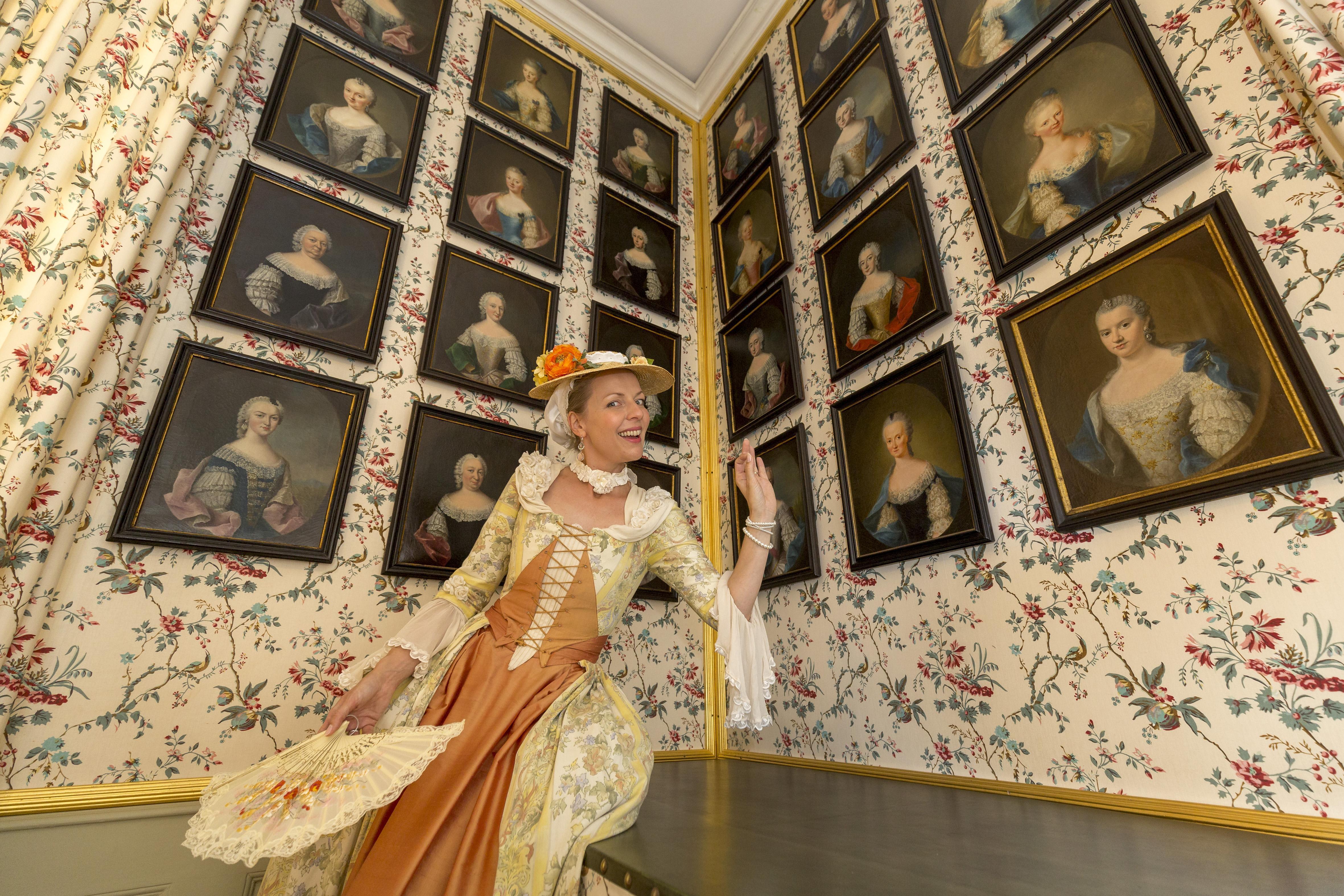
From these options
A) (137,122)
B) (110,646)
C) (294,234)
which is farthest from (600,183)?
(110,646)

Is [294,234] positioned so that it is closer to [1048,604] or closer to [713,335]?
[713,335]

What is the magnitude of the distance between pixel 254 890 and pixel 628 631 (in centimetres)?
154

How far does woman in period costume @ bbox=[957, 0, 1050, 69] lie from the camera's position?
2.23 m

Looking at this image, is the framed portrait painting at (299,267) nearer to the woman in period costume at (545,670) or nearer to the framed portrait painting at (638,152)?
the woman in period costume at (545,670)

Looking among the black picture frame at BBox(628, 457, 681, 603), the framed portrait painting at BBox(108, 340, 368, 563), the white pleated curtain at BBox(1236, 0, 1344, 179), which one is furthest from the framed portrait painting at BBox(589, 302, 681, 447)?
the white pleated curtain at BBox(1236, 0, 1344, 179)

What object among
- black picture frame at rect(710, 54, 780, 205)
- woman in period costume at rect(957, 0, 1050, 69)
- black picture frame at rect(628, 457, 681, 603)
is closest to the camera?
woman in period costume at rect(957, 0, 1050, 69)

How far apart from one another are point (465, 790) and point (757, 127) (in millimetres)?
3918

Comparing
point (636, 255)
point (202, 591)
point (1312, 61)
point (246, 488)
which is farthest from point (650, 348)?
point (1312, 61)

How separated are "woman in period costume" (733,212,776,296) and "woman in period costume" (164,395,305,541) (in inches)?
97.5

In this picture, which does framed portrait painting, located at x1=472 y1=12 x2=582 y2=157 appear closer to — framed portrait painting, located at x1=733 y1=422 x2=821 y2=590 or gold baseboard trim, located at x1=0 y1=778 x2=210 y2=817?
framed portrait painting, located at x1=733 y1=422 x2=821 y2=590

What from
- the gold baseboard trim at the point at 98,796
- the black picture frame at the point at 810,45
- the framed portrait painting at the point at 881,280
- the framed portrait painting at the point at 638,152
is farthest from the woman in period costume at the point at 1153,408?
the framed portrait painting at the point at 638,152

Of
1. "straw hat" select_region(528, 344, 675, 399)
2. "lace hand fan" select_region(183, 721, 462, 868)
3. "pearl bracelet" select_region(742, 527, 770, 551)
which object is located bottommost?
"lace hand fan" select_region(183, 721, 462, 868)

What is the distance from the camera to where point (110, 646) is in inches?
69.9

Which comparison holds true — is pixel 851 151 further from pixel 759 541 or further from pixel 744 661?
pixel 744 661
